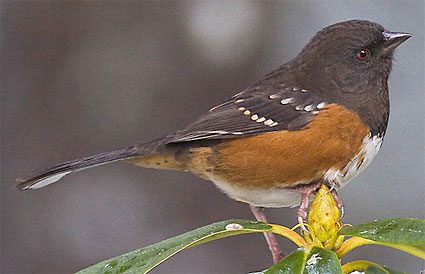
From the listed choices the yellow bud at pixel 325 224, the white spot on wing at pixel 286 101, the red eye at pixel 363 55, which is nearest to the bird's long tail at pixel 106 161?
the white spot on wing at pixel 286 101

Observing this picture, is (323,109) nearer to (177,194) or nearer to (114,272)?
(114,272)

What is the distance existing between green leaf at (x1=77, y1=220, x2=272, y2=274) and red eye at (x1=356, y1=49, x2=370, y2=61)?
1047mm

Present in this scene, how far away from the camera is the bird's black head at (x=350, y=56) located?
2.53 m

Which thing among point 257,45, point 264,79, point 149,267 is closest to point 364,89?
point 264,79

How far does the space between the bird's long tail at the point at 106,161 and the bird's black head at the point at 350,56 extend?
545 millimetres

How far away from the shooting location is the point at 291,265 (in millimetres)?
1583

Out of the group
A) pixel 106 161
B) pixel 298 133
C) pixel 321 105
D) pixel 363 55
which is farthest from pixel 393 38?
pixel 106 161

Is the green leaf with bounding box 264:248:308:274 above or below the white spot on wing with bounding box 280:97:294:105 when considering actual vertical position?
below

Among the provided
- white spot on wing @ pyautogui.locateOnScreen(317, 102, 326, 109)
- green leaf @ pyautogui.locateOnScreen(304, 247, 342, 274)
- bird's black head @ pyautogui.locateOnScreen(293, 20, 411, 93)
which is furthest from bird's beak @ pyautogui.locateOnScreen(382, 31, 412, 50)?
green leaf @ pyautogui.locateOnScreen(304, 247, 342, 274)

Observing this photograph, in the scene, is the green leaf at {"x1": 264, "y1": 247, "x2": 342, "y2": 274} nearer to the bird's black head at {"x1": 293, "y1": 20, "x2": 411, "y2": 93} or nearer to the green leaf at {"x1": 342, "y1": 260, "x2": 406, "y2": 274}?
the green leaf at {"x1": 342, "y1": 260, "x2": 406, "y2": 274}

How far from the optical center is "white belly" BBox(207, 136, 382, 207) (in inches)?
95.7

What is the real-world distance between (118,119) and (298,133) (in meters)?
2.40

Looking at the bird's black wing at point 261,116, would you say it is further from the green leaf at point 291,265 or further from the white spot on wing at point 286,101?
the green leaf at point 291,265

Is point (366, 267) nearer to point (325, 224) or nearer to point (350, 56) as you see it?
point (325, 224)
